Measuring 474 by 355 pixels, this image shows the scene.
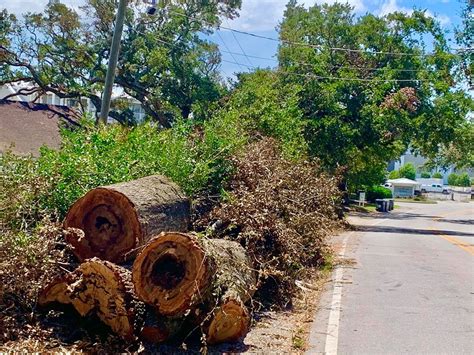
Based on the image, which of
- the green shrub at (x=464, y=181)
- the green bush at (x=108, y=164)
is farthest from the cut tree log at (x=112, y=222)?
the green shrub at (x=464, y=181)

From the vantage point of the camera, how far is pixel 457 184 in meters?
135

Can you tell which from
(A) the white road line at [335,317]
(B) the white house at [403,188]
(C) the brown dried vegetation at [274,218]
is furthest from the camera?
(B) the white house at [403,188]

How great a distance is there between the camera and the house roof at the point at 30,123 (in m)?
29.7

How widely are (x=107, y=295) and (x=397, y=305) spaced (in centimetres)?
479

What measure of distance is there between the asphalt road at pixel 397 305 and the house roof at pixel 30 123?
1915 cm

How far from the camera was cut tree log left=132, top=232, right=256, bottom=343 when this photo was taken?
19.8ft

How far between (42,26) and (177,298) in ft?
88.1

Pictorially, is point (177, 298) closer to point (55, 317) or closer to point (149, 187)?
point (55, 317)

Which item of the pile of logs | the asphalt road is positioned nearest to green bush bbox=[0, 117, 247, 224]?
the pile of logs

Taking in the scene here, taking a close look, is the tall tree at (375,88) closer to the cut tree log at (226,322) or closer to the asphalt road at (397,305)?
the asphalt road at (397,305)

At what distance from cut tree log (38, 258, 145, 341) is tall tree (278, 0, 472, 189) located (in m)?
19.1

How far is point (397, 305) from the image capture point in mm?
9102

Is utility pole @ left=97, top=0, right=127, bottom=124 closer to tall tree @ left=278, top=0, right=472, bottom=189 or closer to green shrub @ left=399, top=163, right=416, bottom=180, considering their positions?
tall tree @ left=278, top=0, right=472, bottom=189

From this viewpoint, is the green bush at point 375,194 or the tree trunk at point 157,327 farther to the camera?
the green bush at point 375,194
